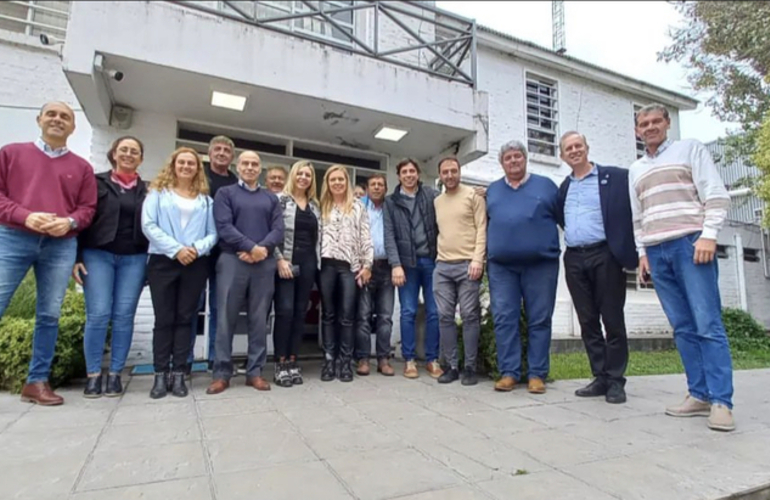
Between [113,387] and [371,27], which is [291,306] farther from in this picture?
[371,27]

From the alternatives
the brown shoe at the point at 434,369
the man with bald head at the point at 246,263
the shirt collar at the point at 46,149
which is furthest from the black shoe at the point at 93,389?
the brown shoe at the point at 434,369

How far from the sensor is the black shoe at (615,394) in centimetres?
306

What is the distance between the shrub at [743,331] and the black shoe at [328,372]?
296 inches

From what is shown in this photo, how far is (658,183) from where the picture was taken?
278 centimetres

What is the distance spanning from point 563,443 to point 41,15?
662 centimetres

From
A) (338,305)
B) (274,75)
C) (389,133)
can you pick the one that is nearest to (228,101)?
(274,75)


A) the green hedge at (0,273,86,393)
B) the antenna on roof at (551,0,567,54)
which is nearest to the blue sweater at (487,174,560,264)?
the green hedge at (0,273,86,393)

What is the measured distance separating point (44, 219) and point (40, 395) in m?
1.12

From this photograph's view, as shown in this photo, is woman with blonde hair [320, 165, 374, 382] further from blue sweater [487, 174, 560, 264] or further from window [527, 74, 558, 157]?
window [527, 74, 558, 157]

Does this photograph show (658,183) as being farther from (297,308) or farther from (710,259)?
(297,308)

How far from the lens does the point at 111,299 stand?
3078mm

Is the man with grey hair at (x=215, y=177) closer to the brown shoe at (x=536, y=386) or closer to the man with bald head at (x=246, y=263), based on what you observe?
the man with bald head at (x=246, y=263)

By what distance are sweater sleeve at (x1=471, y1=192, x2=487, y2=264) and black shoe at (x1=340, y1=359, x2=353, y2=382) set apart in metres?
1.38

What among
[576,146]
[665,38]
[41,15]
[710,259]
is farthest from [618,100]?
[41,15]
